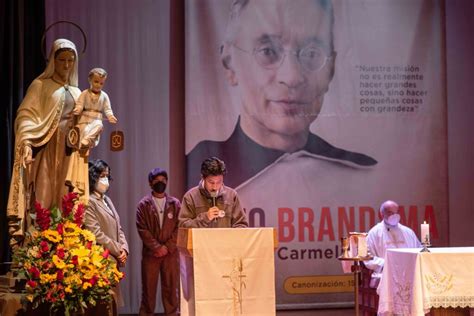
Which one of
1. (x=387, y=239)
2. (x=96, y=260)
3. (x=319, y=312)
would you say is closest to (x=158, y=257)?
(x=319, y=312)

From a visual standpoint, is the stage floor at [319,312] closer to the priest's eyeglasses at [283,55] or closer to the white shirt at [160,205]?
the white shirt at [160,205]

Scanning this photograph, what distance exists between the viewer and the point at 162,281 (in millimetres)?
8109

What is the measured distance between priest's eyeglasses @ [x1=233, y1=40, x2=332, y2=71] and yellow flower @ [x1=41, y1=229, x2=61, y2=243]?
456 centimetres

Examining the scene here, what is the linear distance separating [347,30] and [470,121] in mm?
1925

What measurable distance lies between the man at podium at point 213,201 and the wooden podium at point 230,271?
1.22 feet

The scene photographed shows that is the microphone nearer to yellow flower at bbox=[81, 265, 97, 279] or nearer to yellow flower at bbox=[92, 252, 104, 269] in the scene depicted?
yellow flower at bbox=[92, 252, 104, 269]

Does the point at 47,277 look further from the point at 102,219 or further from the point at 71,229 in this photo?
the point at 102,219

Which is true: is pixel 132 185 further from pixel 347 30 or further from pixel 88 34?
pixel 347 30

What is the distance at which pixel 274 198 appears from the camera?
9359 mm

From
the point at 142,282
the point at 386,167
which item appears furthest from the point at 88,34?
the point at 386,167

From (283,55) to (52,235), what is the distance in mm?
4808

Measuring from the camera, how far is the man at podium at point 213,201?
5.97 m

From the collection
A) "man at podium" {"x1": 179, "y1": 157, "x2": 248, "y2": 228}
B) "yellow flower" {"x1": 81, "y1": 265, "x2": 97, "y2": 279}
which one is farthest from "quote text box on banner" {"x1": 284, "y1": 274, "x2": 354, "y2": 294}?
"yellow flower" {"x1": 81, "y1": 265, "x2": 97, "y2": 279}

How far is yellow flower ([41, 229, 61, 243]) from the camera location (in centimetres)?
529
